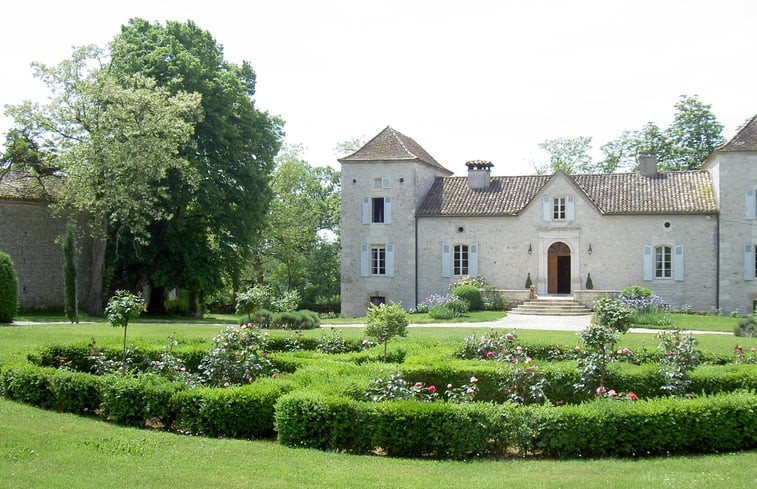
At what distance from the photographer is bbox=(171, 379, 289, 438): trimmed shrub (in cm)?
899

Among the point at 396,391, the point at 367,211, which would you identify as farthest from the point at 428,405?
the point at 367,211

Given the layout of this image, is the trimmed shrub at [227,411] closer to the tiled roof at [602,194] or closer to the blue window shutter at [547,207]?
the tiled roof at [602,194]

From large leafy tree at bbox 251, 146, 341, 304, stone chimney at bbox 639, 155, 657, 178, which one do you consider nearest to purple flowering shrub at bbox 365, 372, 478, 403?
stone chimney at bbox 639, 155, 657, 178

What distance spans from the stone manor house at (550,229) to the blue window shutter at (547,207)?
0.14ft

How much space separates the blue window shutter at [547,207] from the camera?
98.0 ft

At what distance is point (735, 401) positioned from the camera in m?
8.31

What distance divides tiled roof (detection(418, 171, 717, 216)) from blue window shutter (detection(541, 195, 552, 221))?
47cm

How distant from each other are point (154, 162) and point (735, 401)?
834 inches

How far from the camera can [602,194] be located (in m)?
30.1

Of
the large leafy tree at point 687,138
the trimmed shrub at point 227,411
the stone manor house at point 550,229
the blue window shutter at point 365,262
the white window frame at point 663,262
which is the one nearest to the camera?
the trimmed shrub at point 227,411

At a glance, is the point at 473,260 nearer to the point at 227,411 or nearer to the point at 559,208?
the point at 559,208

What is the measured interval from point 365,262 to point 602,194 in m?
10.4

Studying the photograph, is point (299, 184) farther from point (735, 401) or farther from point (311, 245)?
point (735, 401)

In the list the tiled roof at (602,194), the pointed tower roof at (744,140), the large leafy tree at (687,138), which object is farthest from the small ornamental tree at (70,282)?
the large leafy tree at (687,138)
